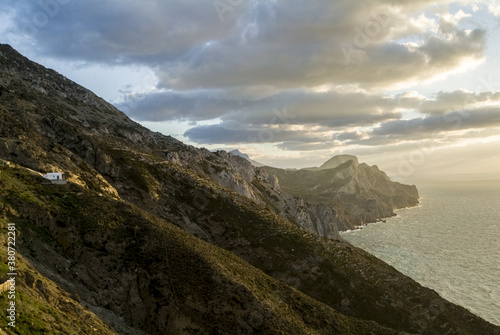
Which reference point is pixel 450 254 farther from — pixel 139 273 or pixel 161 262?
pixel 139 273

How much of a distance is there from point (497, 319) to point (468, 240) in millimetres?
80770

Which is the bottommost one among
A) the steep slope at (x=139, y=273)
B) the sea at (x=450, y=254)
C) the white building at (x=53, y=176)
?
the sea at (x=450, y=254)

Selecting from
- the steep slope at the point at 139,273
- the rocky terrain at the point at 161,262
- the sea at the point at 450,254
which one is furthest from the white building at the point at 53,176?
the sea at the point at 450,254

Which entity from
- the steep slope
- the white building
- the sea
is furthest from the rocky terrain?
the sea

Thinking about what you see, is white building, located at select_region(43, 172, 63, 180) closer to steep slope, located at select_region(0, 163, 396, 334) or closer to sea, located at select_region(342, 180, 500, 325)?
steep slope, located at select_region(0, 163, 396, 334)

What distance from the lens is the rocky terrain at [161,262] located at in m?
32.2

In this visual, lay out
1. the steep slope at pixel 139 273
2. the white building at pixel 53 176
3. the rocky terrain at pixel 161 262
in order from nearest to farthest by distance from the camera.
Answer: the rocky terrain at pixel 161 262 → the steep slope at pixel 139 273 → the white building at pixel 53 176

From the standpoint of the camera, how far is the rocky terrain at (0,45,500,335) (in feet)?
105

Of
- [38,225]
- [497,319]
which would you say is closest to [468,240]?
[497,319]

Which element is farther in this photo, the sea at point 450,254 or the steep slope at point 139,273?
the sea at point 450,254

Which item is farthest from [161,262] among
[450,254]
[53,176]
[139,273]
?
[450,254]

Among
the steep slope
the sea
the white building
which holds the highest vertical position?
the white building

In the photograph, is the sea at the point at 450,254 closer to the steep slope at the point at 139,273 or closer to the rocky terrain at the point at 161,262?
the rocky terrain at the point at 161,262

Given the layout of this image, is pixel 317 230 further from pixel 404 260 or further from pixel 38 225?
pixel 38 225
